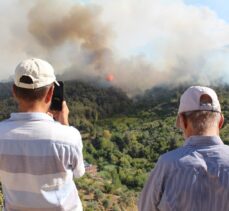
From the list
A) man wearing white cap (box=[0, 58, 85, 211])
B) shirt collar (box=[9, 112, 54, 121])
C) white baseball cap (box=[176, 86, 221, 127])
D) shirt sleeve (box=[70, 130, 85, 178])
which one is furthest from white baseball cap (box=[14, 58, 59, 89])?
white baseball cap (box=[176, 86, 221, 127])

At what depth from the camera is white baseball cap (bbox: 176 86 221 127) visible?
98.0 inches

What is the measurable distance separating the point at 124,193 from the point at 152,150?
1401 centimetres

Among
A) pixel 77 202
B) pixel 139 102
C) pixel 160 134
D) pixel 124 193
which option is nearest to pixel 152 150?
pixel 160 134

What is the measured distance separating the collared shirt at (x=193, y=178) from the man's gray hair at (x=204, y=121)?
4 centimetres

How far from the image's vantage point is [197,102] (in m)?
2.50

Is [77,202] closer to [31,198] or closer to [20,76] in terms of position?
[31,198]

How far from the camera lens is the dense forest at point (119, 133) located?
80.6ft

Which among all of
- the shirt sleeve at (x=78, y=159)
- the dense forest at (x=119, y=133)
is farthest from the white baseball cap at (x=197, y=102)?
the dense forest at (x=119, y=133)

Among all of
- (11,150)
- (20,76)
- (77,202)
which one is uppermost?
(20,76)

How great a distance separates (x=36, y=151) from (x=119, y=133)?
144 feet

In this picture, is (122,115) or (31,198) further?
(122,115)

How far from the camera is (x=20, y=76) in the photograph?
263 centimetres

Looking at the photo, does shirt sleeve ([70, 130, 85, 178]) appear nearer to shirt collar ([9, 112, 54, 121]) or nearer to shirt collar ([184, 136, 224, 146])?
shirt collar ([9, 112, 54, 121])

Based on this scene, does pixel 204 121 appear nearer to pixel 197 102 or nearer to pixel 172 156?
pixel 197 102
